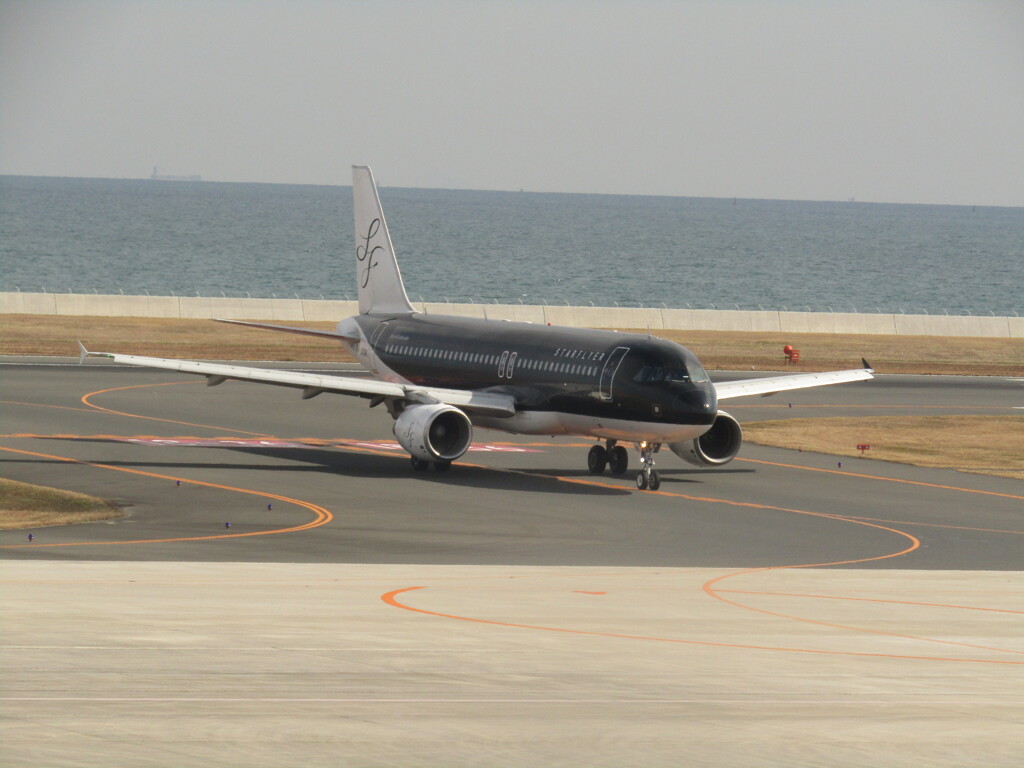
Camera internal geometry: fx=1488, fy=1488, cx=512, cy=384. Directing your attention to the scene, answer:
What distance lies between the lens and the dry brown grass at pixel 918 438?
54375 mm

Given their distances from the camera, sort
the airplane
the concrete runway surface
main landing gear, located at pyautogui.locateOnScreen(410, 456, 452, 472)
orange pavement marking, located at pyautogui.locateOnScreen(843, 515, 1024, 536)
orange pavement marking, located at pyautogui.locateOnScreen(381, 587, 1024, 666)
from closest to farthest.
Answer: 1. the concrete runway surface
2. orange pavement marking, located at pyautogui.locateOnScreen(381, 587, 1024, 666)
3. orange pavement marking, located at pyautogui.locateOnScreen(843, 515, 1024, 536)
4. the airplane
5. main landing gear, located at pyautogui.locateOnScreen(410, 456, 452, 472)

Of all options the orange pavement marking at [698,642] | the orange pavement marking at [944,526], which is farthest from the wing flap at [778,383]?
the orange pavement marking at [698,642]

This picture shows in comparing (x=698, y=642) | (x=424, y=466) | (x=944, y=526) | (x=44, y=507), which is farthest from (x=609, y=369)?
(x=698, y=642)

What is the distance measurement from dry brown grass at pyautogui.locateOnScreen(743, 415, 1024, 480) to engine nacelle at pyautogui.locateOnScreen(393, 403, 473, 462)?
16.1 metres

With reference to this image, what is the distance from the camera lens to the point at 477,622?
21.8m

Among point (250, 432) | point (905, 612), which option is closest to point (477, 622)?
point (905, 612)

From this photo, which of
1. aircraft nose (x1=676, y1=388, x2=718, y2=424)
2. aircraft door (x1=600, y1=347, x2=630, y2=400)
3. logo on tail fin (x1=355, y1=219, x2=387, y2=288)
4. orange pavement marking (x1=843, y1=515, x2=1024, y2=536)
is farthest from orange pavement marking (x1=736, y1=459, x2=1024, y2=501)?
logo on tail fin (x1=355, y1=219, x2=387, y2=288)

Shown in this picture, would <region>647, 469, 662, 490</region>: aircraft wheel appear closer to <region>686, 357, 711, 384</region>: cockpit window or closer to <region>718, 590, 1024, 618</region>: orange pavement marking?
<region>686, 357, 711, 384</region>: cockpit window

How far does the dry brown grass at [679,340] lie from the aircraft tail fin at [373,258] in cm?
2336

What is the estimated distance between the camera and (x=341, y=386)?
46219mm

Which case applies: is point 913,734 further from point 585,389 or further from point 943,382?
point 943,382

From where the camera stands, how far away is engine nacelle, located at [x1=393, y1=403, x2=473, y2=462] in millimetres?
45531

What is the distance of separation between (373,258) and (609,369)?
1820 centimetres

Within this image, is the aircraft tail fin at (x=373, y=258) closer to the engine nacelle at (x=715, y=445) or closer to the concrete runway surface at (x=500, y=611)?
the concrete runway surface at (x=500, y=611)
